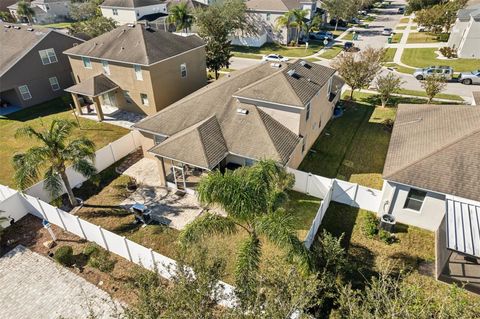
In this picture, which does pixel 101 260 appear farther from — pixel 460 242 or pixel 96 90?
pixel 96 90

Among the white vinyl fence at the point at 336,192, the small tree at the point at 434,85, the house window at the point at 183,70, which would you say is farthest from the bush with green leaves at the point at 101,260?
the small tree at the point at 434,85

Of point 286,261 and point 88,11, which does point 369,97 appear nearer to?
point 286,261

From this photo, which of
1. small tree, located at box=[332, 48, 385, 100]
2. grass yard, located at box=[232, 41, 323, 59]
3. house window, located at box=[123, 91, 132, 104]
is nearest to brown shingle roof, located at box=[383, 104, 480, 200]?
small tree, located at box=[332, 48, 385, 100]

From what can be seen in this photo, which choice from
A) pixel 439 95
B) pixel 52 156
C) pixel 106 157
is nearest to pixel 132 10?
pixel 106 157

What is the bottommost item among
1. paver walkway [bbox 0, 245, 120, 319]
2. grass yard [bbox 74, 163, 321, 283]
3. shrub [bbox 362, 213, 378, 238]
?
paver walkway [bbox 0, 245, 120, 319]

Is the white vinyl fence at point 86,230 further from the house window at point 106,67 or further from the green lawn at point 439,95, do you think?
the green lawn at point 439,95

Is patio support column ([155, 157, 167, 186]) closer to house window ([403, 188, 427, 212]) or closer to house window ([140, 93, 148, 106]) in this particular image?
house window ([140, 93, 148, 106])
